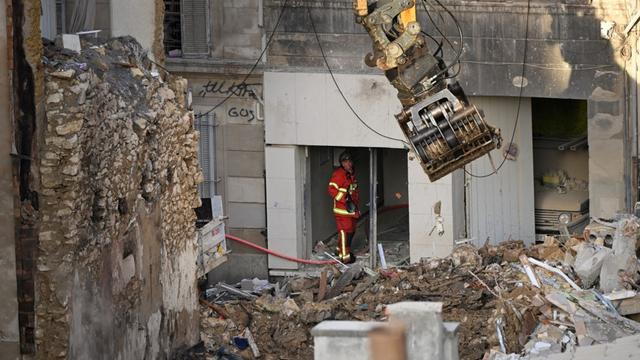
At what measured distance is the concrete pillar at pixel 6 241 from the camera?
1394cm

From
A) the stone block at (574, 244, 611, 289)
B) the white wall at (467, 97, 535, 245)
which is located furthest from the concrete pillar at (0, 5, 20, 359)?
the white wall at (467, 97, 535, 245)

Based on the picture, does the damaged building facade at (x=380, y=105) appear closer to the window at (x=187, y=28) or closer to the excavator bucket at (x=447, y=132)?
the window at (x=187, y=28)

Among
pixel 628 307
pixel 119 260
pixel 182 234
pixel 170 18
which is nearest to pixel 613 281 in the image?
pixel 628 307

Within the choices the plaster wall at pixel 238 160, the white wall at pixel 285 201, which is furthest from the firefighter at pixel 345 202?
the plaster wall at pixel 238 160

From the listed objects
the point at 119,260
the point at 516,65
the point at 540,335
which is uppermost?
the point at 516,65

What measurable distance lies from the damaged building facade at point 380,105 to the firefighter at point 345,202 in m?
0.37

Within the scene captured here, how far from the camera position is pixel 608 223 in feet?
68.4

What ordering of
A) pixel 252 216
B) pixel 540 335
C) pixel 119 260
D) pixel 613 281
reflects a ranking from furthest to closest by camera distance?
1. pixel 252 216
2. pixel 613 281
3. pixel 540 335
4. pixel 119 260

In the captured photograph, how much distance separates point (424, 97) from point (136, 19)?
356cm

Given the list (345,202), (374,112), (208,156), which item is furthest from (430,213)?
(208,156)

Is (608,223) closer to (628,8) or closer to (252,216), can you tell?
(628,8)

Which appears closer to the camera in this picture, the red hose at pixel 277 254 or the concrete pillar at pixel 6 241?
the concrete pillar at pixel 6 241

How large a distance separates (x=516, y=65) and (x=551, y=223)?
2800mm

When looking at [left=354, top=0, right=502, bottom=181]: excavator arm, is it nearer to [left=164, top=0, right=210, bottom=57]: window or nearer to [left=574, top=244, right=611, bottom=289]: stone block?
[left=574, top=244, right=611, bottom=289]: stone block
